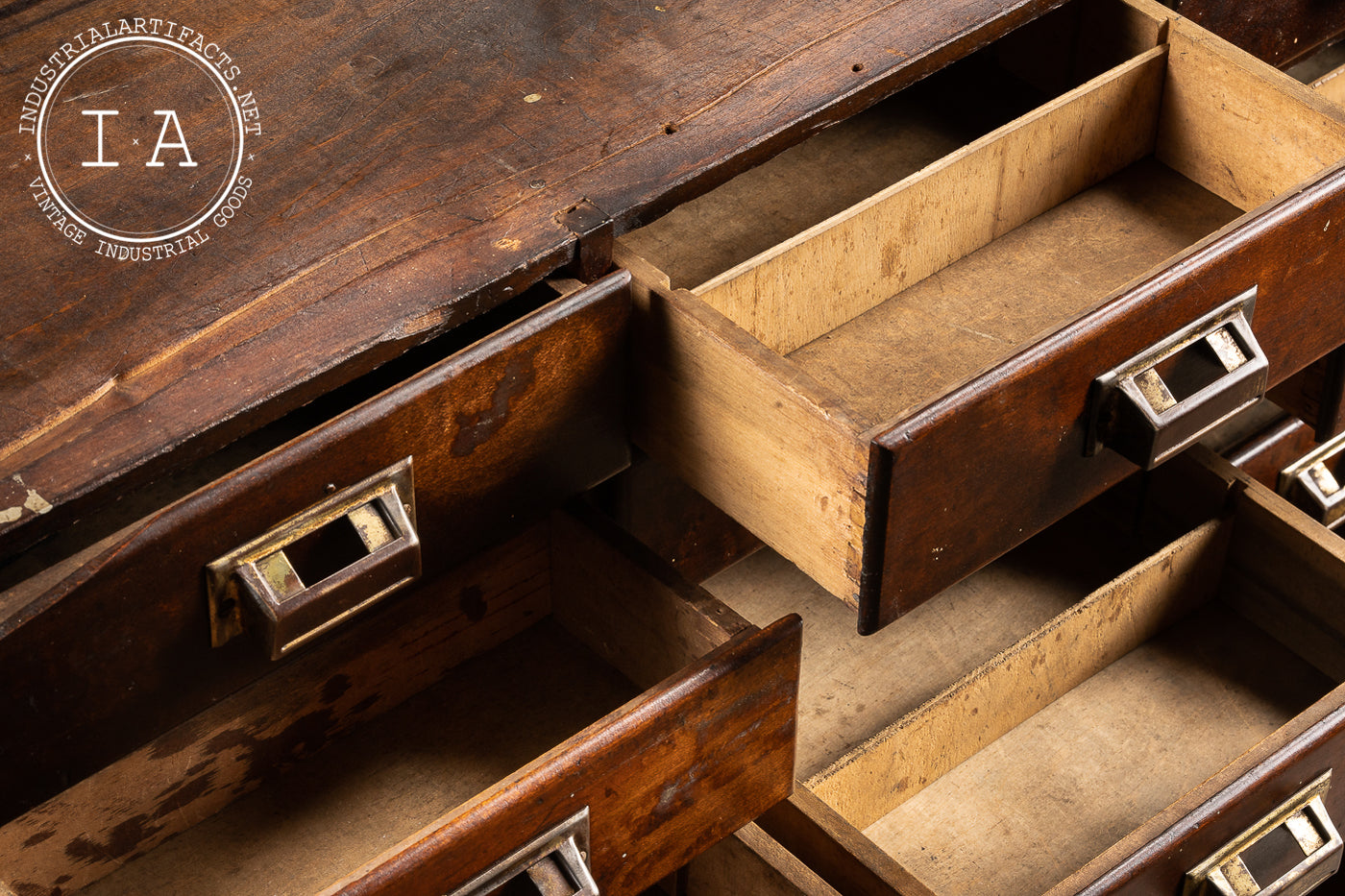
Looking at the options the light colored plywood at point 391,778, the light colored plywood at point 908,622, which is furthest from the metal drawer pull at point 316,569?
the light colored plywood at point 908,622

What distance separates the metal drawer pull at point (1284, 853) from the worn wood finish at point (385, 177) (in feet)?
1.81

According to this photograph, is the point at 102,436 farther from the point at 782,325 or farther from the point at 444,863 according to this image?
the point at 782,325

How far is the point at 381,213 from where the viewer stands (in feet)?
3.56

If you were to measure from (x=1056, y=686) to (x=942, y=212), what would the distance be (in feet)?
1.36

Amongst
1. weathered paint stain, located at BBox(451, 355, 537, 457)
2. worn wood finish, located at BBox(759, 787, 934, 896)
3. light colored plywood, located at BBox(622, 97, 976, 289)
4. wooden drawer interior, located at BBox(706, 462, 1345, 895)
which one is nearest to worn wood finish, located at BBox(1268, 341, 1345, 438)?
wooden drawer interior, located at BBox(706, 462, 1345, 895)

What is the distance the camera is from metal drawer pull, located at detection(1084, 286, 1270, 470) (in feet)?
3.58

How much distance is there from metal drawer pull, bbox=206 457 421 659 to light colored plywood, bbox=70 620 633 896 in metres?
0.25

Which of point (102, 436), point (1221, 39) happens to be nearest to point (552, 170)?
point (102, 436)

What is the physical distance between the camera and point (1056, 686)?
4.80 ft

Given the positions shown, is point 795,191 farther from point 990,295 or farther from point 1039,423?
point 1039,423

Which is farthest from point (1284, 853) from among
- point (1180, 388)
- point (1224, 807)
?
point (1180, 388)

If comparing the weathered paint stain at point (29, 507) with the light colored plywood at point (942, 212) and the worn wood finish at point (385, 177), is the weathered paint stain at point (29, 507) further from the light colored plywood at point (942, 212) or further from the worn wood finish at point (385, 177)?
the light colored plywood at point (942, 212)

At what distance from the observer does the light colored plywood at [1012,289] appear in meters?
1.27

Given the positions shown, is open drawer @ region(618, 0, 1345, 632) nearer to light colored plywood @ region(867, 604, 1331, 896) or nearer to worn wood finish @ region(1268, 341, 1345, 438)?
worn wood finish @ region(1268, 341, 1345, 438)
